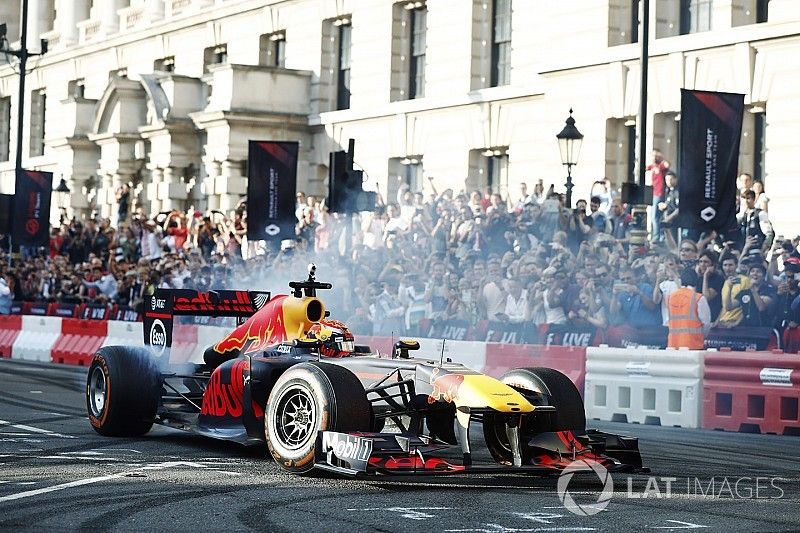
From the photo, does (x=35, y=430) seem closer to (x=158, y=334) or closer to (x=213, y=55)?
(x=158, y=334)

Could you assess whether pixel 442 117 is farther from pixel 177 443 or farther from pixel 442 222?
pixel 177 443

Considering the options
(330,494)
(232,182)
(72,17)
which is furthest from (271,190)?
(72,17)

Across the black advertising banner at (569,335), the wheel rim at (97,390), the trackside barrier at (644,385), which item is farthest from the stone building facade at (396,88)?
the wheel rim at (97,390)

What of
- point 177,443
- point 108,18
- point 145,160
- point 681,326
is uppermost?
point 108,18

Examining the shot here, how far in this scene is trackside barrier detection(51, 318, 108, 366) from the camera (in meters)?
25.9

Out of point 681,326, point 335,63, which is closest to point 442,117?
point 335,63

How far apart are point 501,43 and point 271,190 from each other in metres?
7.95

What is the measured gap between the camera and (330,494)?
9.90 meters

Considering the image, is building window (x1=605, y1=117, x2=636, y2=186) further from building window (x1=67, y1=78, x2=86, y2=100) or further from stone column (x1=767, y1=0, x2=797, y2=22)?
building window (x1=67, y1=78, x2=86, y2=100)

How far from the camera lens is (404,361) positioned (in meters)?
11.3

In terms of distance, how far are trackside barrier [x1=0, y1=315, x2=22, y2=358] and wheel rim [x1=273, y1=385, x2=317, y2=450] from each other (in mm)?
18276

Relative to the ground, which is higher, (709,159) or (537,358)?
(709,159)

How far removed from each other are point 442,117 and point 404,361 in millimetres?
21761

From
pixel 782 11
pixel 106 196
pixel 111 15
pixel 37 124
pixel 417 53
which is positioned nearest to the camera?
pixel 782 11
